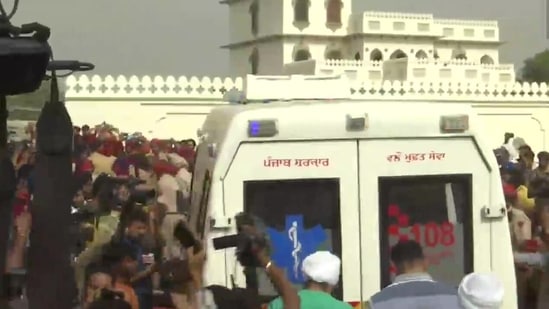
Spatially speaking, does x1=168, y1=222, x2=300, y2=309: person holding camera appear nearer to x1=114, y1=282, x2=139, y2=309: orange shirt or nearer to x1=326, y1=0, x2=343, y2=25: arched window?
x1=114, y1=282, x2=139, y2=309: orange shirt

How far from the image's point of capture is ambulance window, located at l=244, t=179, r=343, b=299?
19.2 feet

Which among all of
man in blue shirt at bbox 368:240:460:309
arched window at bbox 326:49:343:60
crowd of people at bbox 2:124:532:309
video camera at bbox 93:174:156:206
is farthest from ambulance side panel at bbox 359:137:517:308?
arched window at bbox 326:49:343:60

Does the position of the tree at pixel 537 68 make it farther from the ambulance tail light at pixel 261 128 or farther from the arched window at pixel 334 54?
the ambulance tail light at pixel 261 128

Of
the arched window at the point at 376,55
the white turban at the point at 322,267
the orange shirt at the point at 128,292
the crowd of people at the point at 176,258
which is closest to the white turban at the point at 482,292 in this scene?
the crowd of people at the point at 176,258

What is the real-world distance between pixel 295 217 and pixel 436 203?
2.36ft

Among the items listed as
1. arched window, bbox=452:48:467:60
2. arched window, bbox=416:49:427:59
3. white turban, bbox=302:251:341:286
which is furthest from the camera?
arched window, bbox=452:48:467:60

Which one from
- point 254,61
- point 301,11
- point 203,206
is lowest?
point 203,206

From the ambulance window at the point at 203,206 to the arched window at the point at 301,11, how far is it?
64236 millimetres

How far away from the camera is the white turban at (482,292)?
4.92m

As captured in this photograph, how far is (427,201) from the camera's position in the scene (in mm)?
6047

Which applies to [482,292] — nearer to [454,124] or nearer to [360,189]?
[360,189]

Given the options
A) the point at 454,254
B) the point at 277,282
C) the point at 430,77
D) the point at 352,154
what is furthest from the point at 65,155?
the point at 430,77

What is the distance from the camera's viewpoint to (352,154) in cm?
598

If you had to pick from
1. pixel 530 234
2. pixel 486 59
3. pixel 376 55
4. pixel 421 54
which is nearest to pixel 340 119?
pixel 530 234
